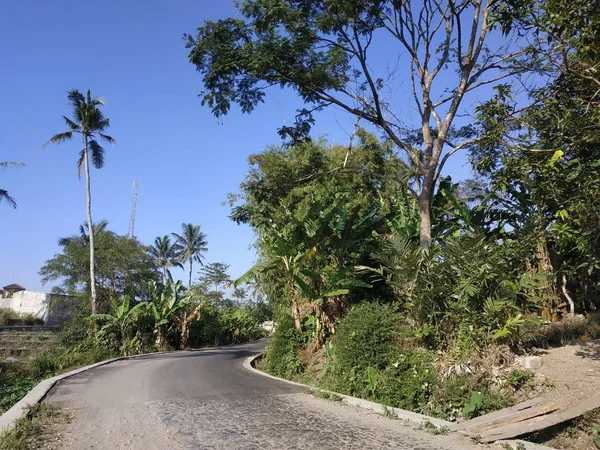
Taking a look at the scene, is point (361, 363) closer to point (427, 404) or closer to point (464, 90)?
point (427, 404)

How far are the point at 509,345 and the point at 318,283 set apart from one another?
21.6 feet

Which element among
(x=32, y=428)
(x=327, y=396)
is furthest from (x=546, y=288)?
(x=32, y=428)

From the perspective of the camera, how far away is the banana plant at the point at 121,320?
23.6m

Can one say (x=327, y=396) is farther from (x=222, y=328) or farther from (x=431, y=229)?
Result: (x=222, y=328)

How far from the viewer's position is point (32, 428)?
6.66m

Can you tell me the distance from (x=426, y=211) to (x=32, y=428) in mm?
8705

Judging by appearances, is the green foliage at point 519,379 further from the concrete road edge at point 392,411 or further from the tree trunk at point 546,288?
the tree trunk at point 546,288

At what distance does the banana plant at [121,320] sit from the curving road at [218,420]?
12651mm

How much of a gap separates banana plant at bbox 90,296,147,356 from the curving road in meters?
12.7

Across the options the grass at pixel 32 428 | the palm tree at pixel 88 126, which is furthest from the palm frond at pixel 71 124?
the grass at pixel 32 428

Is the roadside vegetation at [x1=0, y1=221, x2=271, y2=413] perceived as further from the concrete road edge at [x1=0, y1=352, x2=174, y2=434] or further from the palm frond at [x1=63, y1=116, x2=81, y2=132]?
the palm frond at [x1=63, y1=116, x2=81, y2=132]

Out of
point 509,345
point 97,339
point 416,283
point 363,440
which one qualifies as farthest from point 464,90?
point 97,339

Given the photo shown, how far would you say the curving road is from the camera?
597 centimetres

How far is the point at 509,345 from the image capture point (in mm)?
7809
